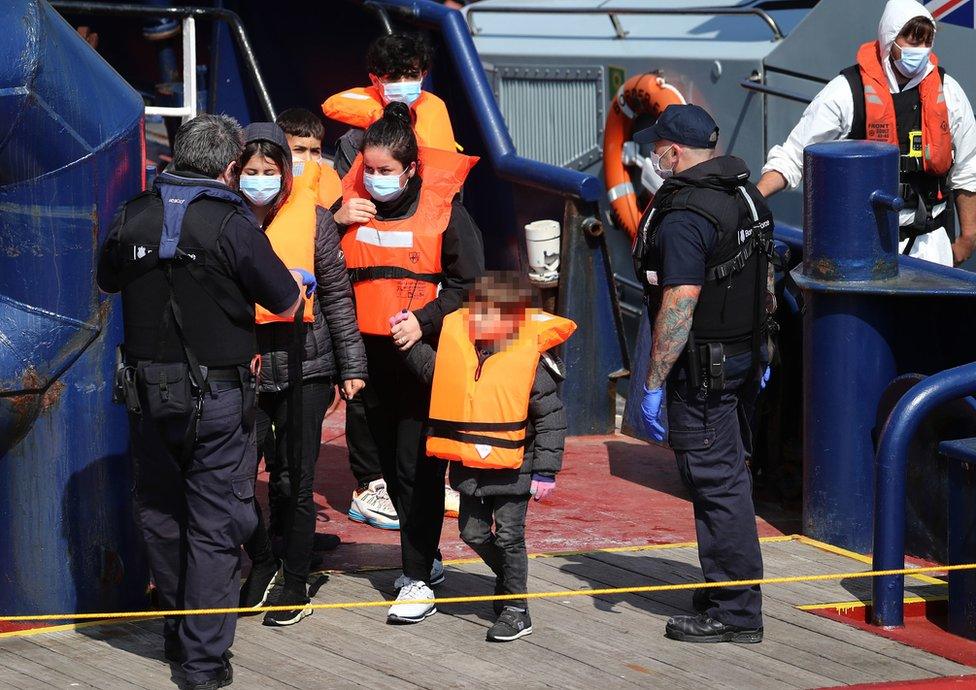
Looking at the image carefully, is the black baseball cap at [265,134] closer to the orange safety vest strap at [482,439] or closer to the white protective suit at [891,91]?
the orange safety vest strap at [482,439]

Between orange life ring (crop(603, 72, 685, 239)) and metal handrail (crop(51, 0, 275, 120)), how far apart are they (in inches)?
93.0

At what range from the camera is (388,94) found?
21.1 ft

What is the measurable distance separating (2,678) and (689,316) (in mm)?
2338

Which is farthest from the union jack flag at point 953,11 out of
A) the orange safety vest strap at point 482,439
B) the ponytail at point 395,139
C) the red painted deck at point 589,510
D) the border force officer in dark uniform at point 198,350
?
the border force officer in dark uniform at point 198,350

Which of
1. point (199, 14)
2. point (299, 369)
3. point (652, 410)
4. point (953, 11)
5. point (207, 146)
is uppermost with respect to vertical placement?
point (199, 14)

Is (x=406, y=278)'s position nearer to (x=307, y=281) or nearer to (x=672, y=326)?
(x=307, y=281)

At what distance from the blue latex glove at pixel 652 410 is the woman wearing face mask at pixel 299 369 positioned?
936mm

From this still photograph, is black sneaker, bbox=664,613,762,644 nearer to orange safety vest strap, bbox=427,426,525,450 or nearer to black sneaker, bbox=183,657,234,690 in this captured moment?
orange safety vest strap, bbox=427,426,525,450

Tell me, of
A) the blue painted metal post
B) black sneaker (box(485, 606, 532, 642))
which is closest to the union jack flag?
the blue painted metal post

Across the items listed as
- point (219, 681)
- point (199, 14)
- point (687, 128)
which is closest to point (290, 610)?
point (219, 681)

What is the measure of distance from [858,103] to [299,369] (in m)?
3.10

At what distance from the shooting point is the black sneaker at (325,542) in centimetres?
573

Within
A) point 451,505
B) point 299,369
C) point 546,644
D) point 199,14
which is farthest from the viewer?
point 199,14

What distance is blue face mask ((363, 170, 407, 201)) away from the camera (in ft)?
16.1
